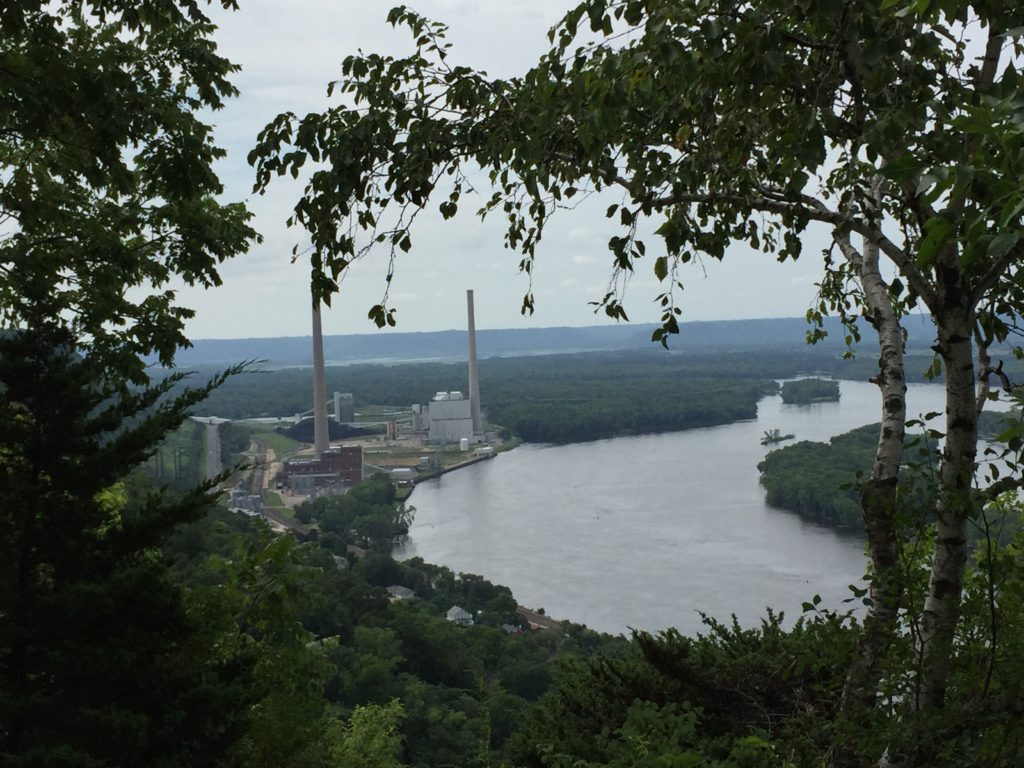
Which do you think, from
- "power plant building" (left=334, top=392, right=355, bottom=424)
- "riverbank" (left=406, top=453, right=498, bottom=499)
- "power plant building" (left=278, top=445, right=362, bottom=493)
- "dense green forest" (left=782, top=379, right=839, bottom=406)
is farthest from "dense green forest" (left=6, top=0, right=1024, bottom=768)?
"power plant building" (left=334, top=392, right=355, bottom=424)

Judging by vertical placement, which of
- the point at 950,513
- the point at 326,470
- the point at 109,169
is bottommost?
the point at 326,470

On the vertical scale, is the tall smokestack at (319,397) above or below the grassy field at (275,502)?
above

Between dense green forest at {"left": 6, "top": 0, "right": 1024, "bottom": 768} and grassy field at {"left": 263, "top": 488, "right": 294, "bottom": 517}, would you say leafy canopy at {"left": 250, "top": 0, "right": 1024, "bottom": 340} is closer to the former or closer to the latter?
dense green forest at {"left": 6, "top": 0, "right": 1024, "bottom": 768}

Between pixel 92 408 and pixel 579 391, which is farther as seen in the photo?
pixel 579 391

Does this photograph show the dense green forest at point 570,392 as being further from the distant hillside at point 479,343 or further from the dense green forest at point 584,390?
the distant hillside at point 479,343

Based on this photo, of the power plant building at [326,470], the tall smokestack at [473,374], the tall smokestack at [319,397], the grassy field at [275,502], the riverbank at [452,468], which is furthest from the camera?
the tall smokestack at [473,374]

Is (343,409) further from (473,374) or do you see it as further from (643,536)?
(643,536)

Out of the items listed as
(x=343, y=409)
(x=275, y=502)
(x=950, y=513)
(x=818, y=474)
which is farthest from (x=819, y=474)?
(x=343, y=409)

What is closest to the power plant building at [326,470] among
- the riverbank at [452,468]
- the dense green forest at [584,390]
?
the riverbank at [452,468]
